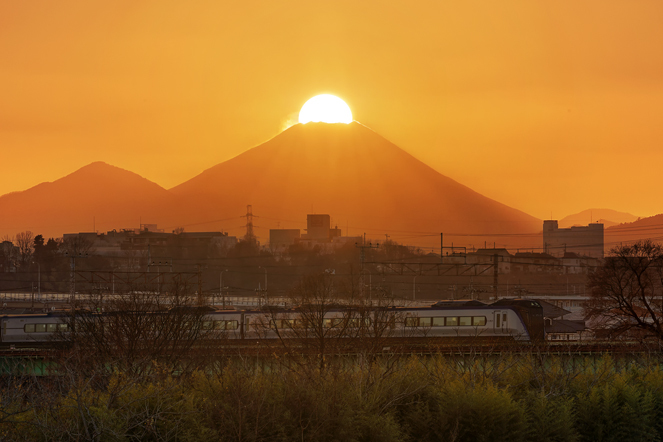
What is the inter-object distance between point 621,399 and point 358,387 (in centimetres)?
793

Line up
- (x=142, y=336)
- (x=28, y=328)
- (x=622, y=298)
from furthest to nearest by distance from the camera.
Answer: (x=28, y=328) → (x=622, y=298) → (x=142, y=336)

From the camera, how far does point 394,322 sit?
155ft

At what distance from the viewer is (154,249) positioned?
164 metres

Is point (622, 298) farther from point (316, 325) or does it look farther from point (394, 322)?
point (316, 325)

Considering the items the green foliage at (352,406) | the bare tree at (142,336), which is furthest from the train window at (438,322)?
the green foliage at (352,406)

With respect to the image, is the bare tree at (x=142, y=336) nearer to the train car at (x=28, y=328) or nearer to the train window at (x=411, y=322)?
the train car at (x=28, y=328)

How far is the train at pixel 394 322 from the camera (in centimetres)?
4775

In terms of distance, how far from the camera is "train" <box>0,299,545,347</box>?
47750 mm

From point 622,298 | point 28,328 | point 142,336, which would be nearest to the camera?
point 142,336

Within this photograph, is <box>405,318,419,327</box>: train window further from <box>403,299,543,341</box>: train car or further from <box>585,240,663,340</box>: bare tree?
<box>585,240,663,340</box>: bare tree

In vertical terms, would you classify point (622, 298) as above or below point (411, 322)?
above

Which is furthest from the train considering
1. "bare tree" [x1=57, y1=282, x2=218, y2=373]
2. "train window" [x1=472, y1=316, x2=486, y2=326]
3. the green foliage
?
the green foliage

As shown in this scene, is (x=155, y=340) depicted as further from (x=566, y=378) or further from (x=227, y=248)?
(x=227, y=248)

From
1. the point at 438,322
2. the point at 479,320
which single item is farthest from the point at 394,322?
the point at 479,320
